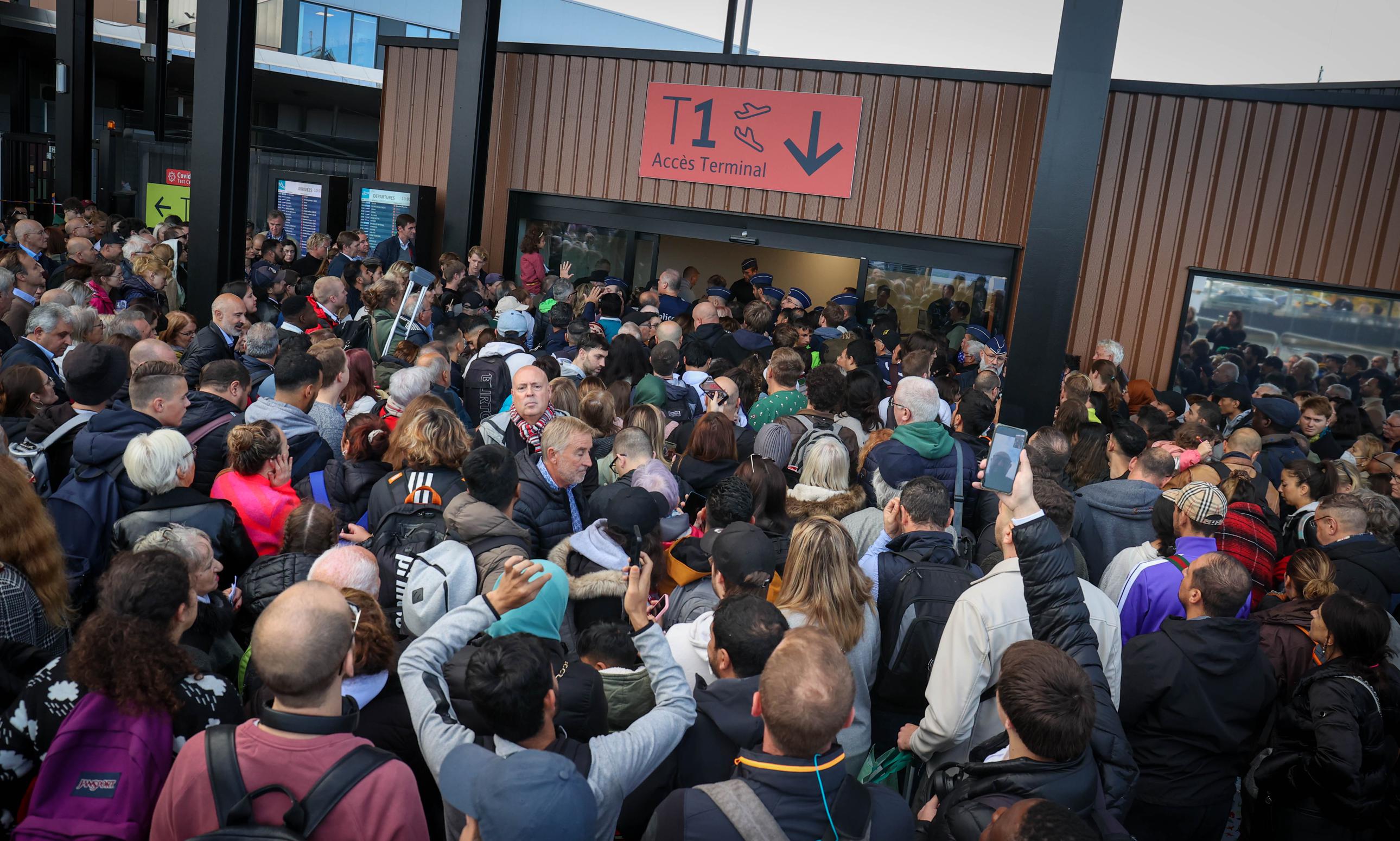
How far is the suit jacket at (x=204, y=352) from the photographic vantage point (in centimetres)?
609

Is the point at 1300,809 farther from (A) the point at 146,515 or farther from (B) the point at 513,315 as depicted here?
(B) the point at 513,315

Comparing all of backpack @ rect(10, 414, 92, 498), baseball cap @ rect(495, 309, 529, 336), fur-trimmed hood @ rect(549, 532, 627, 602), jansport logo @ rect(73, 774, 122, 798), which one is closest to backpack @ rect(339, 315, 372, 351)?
baseball cap @ rect(495, 309, 529, 336)

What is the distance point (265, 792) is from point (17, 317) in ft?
20.3

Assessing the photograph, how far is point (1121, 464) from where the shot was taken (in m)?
5.35

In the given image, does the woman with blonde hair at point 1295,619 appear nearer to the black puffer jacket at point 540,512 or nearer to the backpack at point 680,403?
the black puffer jacket at point 540,512

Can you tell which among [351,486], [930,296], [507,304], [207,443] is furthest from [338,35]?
[351,486]

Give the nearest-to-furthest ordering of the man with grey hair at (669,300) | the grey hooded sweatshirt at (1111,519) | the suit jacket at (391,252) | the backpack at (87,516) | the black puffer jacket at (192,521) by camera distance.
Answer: the black puffer jacket at (192,521), the backpack at (87,516), the grey hooded sweatshirt at (1111,519), the man with grey hair at (669,300), the suit jacket at (391,252)

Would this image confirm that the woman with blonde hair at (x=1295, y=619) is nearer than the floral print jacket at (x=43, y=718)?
No

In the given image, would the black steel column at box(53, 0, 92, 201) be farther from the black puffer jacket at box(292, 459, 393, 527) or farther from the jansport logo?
the jansport logo

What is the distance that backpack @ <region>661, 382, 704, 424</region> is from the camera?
6242 millimetres

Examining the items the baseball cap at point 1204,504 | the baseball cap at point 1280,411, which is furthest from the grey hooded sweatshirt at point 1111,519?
the baseball cap at point 1280,411

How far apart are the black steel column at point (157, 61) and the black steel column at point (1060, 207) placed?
1414 centimetres

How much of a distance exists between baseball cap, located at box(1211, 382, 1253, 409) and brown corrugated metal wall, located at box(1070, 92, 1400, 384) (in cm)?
77

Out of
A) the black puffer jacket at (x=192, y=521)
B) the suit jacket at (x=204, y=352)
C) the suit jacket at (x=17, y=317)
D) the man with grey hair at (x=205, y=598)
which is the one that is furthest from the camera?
the suit jacket at (x=17, y=317)
